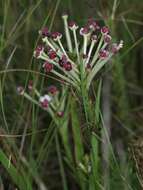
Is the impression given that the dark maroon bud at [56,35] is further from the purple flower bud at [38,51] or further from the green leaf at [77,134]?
the green leaf at [77,134]

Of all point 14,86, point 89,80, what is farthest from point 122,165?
point 14,86

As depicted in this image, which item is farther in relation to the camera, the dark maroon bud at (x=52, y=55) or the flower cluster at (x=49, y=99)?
the flower cluster at (x=49, y=99)

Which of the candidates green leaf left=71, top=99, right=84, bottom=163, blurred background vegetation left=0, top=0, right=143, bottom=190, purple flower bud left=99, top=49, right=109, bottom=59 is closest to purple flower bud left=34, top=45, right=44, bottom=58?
purple flower bud left=99, top=49, right=109, bottom=59

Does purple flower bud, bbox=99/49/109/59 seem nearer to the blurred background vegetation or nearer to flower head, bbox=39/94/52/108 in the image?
flower head, bbox=39/94/52/108

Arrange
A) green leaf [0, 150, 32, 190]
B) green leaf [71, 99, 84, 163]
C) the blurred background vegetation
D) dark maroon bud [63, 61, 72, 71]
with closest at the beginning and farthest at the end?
dark maroon bud [63, 61, 72, 71] < green leaf [0, 150, 32, 190] < green leaf [71, 99, 84, 163] < the blurred background vegetation

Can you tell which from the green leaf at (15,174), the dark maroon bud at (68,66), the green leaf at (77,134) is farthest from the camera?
the green leaf at (77,134)

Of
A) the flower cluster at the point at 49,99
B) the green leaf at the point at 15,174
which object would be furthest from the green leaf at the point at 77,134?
the green leaf at the point at 15,174

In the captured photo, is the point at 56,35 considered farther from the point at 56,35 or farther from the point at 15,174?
the point at 15,174

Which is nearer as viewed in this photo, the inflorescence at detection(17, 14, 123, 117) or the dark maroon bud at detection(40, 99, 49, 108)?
the inflorescence at detection(17, 14, 123, 117)

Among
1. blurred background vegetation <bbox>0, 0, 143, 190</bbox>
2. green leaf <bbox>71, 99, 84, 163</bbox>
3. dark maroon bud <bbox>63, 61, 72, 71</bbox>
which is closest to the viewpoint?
dark maroon bud <bbox>63, 61, 72, 71</bbox>

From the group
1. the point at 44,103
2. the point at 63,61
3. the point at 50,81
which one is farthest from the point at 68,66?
the point at 50,81

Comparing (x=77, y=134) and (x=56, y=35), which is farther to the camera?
(x=77, y=134)

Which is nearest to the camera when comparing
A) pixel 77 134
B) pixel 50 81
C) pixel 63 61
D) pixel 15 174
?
pixel 63 61
